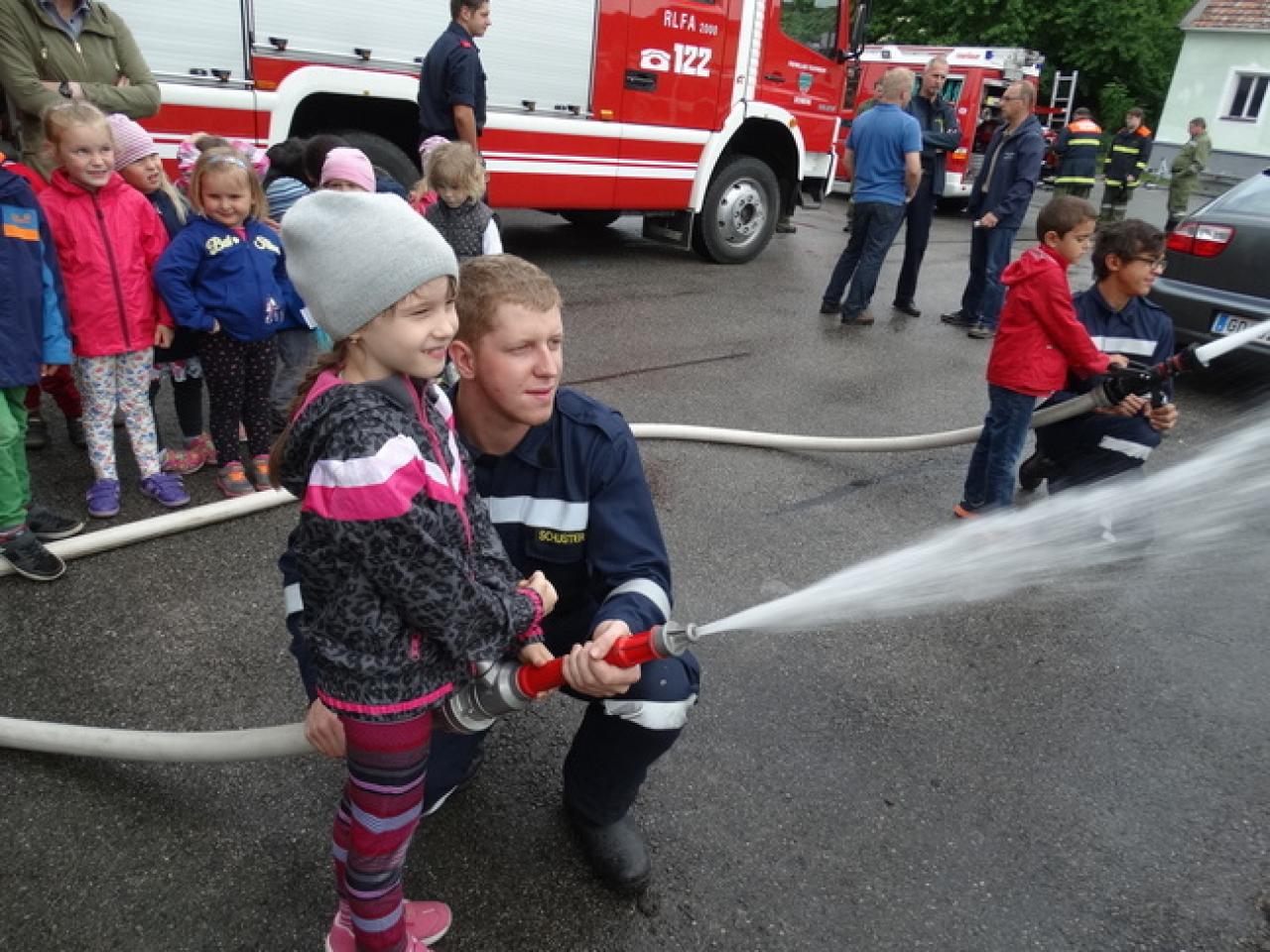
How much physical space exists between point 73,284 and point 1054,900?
12.5 ft

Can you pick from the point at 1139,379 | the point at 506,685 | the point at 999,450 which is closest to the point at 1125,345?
the point at 1139,379

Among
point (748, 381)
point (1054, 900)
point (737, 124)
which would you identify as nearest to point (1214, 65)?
point (737, 124)

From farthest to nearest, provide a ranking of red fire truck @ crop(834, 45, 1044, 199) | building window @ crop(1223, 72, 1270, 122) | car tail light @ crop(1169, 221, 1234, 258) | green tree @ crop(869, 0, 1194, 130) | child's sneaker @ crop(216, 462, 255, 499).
A: green tree @ crop(869, 0, 1194, 130), building window @ crop(1223, 72, 1270, 122), red fire truck @ crop(834, 45, 1044, 199), car tail light @ crop(1169, 221, 1234, 258), child's sneaker @ crop(216, 462, 255, 499)

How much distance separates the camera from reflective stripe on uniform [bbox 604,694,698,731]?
2.04 metres

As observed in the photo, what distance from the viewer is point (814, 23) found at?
9.71 m

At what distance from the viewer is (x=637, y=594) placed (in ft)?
6.68

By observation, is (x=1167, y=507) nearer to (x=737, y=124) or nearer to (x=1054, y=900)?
(x=1054, y=900)

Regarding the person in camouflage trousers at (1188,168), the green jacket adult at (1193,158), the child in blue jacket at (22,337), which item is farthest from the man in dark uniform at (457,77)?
the green jacket adult at (1193,158)

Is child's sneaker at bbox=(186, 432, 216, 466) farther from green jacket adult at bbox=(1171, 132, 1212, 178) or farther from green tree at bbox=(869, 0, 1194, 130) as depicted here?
green tree at bbox=(869, 0, 1194, 130)

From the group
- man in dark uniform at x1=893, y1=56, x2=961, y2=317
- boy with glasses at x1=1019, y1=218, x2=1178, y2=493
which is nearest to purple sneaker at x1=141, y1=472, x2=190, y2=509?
boy with glasses at x1=1019, y1=218, x2=1178, y2=493

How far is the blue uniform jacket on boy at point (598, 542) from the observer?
2076 mm

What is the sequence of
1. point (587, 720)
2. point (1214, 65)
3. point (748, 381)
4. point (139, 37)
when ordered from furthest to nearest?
point (1214, 65) < point (748, 381) < point (139, 37) < point (587, 720)

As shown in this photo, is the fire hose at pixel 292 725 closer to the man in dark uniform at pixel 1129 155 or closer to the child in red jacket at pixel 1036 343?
the child in red jacket at pixel 1036 343

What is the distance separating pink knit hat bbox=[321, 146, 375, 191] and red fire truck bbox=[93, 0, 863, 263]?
2508 mm
